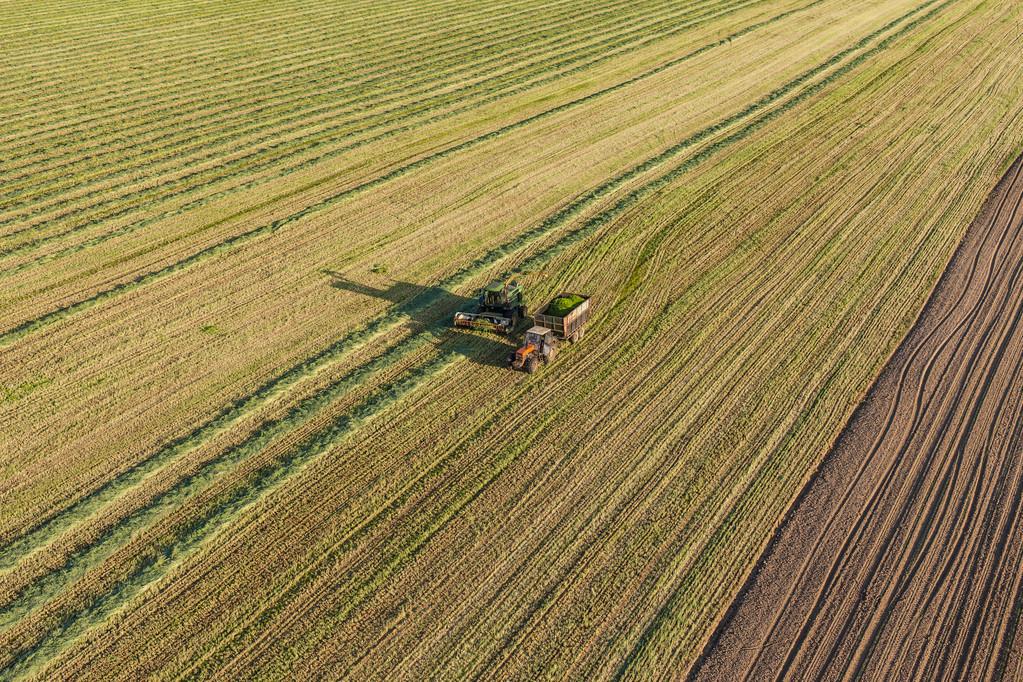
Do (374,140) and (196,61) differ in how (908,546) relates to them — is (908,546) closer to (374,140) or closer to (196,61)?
(374,140)

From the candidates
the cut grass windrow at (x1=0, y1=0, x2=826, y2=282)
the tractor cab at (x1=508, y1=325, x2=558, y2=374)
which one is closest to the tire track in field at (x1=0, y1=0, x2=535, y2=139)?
the cut grass windrow at (x1=0, y1=0, x2=826, y2=282)

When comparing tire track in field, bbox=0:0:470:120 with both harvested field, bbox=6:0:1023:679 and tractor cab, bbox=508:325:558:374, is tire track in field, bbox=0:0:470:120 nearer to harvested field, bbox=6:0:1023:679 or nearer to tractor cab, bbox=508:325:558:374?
harvested field, bbox=6:0:1023:679

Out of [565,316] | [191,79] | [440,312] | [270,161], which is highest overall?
[191,79]

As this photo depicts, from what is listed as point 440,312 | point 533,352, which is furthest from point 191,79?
point 533,352

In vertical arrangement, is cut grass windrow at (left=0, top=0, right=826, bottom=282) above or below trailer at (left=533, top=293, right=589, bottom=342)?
above

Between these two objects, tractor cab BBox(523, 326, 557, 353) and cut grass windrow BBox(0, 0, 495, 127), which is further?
cut grass windrow BBox(0, 0, 495, 127)

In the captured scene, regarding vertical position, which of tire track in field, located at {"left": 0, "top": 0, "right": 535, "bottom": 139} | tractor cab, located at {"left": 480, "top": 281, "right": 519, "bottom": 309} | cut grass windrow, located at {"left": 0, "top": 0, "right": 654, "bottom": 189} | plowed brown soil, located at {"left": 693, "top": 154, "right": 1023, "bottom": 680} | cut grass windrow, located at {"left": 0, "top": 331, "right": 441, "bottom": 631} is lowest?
plowed brown soil, located at {"left": 693, "top": 154, "right": 1023, "bottom": 680}

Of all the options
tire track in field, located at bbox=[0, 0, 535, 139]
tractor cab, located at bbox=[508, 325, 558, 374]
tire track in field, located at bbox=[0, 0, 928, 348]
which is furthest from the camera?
tire track in field, located at bbox=[0, 0, 535, 139]
